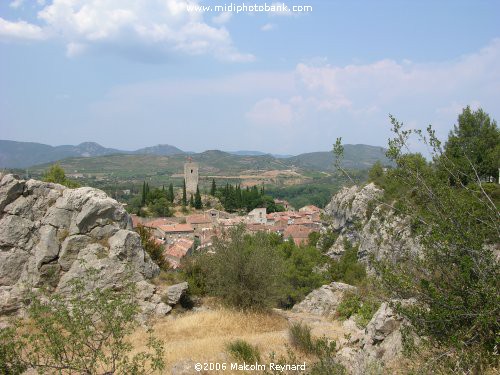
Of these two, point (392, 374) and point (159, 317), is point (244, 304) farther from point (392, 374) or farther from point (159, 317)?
point (392, 374)

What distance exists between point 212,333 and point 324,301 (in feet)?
25.2

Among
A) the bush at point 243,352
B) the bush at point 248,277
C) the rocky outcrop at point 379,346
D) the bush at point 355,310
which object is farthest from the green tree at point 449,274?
the bush at point 248,277

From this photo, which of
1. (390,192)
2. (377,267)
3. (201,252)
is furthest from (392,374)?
(201,252)

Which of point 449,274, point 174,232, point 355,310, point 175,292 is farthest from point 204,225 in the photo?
point 449,274

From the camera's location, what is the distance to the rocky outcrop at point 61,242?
46.4 feet

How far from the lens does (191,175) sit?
91.6 meters

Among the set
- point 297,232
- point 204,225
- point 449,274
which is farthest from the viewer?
point 204,225

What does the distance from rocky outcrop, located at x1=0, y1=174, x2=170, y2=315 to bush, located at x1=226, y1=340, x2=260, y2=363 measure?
19.2 ft

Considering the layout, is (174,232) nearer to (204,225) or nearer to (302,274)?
(204,225)

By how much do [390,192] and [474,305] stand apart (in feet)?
7.86

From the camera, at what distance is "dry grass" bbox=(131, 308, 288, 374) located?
905cm

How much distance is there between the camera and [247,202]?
87.2 m

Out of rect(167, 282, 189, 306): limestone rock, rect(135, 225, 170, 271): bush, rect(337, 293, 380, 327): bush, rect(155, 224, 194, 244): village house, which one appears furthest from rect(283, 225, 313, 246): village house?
rect(167, 282, 189, 306): limestone rock

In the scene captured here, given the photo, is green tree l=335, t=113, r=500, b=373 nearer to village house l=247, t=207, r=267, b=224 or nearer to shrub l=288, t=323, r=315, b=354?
shrub l=288, t=323, r=315, b=354
